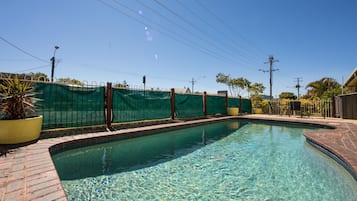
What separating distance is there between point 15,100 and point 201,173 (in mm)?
4395

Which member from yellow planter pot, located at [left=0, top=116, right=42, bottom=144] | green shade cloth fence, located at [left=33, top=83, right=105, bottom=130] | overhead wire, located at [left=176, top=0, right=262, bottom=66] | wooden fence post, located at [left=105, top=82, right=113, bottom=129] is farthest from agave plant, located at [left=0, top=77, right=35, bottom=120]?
overhead wire, located at [left=176, top=0, right=262, bottom=66]

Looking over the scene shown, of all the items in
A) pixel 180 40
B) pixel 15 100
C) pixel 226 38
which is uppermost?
pixel 226 38

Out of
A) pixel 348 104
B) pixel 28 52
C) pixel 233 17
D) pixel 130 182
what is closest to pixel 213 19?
pixel 233 17

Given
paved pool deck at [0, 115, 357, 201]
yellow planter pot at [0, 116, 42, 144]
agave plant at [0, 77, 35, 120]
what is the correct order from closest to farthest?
paved pool deck at [0, 115, 357, 201] < yellow planter pot at [0, 116, 42, 144] < agave plant at [0, 77, 35, 120]

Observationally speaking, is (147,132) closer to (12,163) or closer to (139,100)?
(139,100)

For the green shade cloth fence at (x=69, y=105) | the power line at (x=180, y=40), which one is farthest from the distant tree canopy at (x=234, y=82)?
the green shade cloth fence at (x=69, y=105)

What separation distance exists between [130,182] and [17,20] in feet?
35.7

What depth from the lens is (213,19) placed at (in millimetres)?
11227

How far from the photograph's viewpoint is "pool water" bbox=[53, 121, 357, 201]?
2.42 m

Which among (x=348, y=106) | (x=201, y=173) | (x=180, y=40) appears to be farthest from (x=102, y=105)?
(x=348, y=106)

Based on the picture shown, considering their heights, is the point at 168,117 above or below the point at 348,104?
below

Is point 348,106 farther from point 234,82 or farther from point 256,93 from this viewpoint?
point 234,82

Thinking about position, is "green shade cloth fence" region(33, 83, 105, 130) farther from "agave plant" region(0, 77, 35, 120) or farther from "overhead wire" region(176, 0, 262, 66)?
"overhead wire" region(176, 0, 262, 66)

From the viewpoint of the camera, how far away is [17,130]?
3.81 metres
